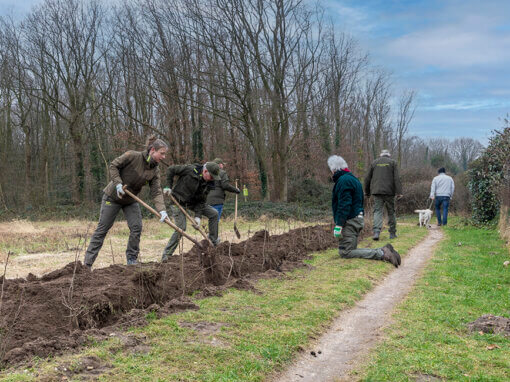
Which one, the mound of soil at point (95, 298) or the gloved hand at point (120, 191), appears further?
the gloved hand at point (120, 191)

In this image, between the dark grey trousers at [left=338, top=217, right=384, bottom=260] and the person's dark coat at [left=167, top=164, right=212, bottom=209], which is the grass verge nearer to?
the dark grey trousers at [left=338, top=217, right=384, bottom=260]

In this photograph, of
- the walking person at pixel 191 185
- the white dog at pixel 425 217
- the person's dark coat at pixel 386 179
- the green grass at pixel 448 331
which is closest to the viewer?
the green grass at pixel 448 331

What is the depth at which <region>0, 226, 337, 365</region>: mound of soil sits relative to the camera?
3.68m

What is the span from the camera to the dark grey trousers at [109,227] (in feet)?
21.5

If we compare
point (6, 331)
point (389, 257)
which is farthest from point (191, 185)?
point (6, 331)

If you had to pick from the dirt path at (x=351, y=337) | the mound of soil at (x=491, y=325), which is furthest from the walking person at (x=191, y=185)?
the mound of soil at (x=491, y=325)

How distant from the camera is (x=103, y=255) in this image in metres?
9.62

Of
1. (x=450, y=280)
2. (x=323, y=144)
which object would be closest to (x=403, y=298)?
(x=450, y=280)

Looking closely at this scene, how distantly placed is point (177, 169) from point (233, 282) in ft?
9.14

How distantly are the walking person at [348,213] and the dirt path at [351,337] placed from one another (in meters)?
0.89

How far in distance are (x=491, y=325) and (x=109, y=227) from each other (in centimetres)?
528

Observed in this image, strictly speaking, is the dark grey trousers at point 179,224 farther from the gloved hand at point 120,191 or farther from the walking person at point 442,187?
the walking person at point 442,187

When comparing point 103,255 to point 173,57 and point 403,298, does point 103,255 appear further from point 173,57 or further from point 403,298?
point 173,57

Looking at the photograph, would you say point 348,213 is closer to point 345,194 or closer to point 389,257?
point 345,194
